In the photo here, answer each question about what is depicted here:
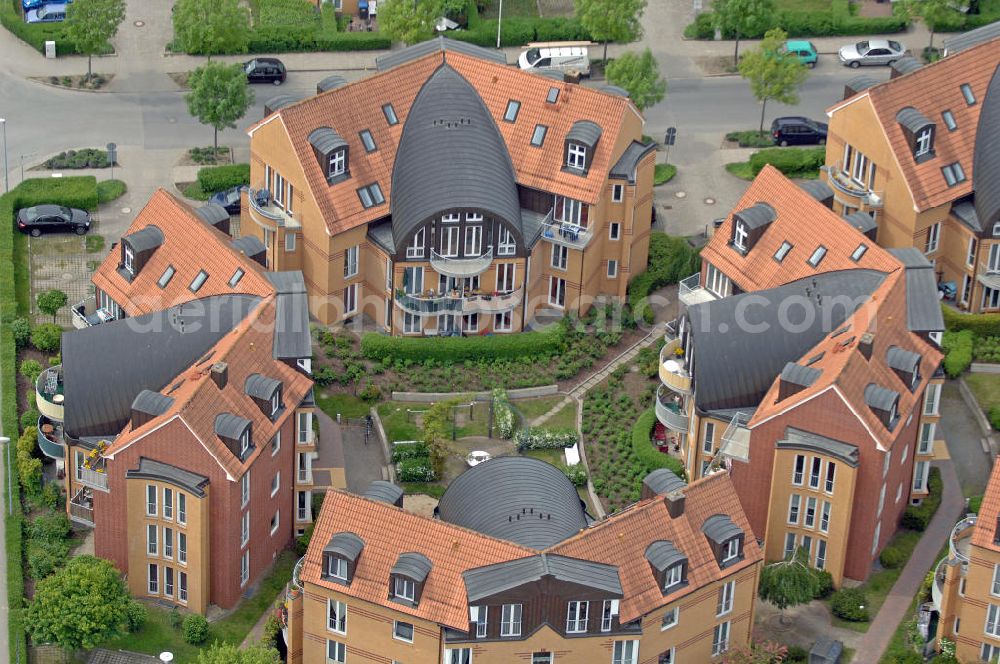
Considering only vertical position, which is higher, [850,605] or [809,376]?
[809,376]

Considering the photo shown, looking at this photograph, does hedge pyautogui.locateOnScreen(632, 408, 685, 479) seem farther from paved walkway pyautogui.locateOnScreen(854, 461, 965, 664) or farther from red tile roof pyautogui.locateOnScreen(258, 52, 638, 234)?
red tile roof pyautogui.locateOnScreen(258, 52, 638, 234)

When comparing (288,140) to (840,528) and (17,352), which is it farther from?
(840,528)

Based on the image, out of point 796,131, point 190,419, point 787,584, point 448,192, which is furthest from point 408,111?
point 787,584

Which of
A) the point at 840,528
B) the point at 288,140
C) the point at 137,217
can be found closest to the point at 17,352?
the point at 137,217

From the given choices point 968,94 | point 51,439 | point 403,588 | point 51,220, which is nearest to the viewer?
point 403,588

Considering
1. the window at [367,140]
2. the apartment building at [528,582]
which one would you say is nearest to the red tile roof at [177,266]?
the window at [367,140]

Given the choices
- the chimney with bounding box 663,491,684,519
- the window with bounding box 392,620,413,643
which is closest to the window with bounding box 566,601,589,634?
the chimney with bounding box 663,491,684,519

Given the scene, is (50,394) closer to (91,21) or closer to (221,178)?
(221,178)
